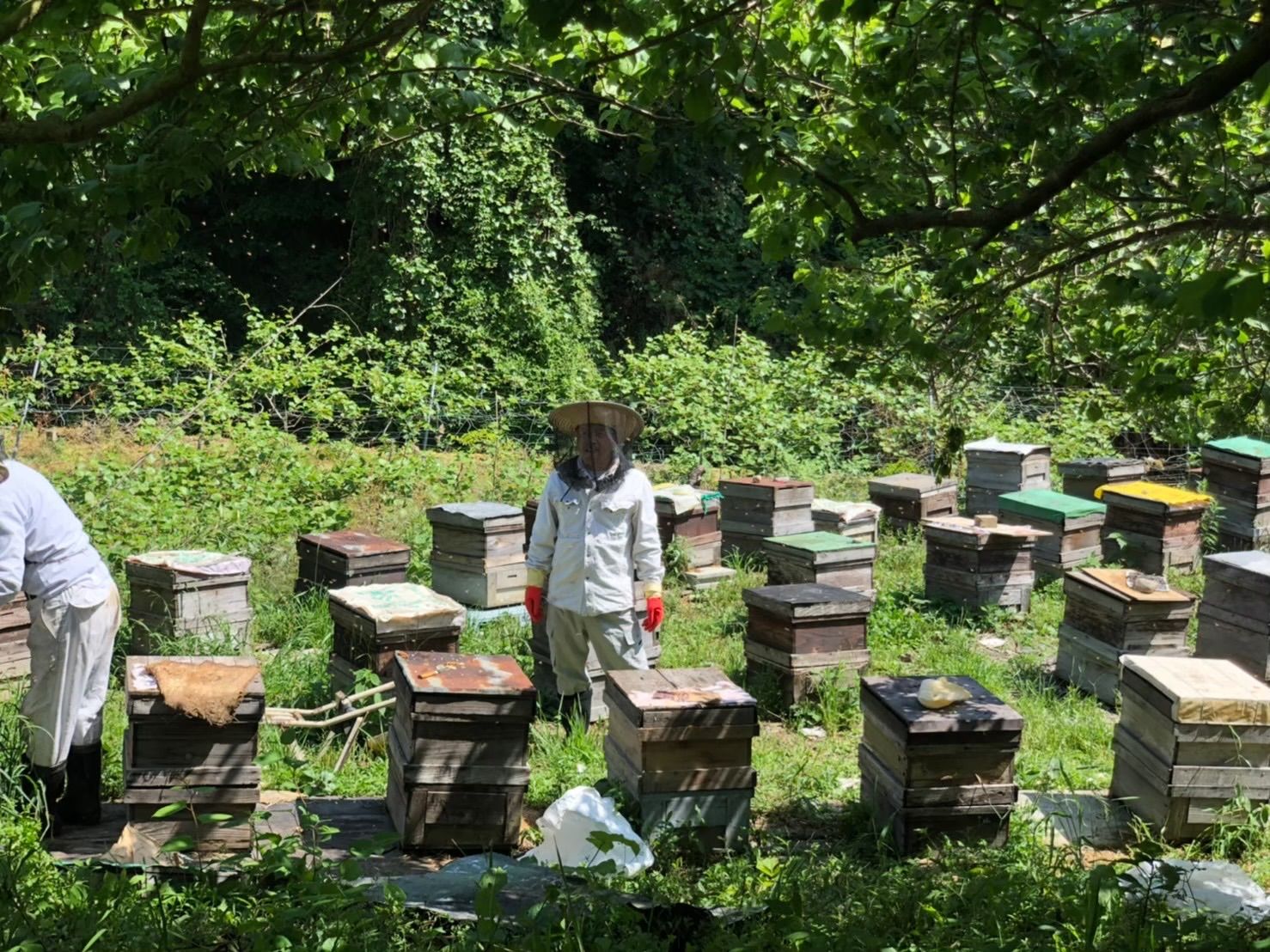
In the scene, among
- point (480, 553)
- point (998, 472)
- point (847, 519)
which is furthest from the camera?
point (998, 472)

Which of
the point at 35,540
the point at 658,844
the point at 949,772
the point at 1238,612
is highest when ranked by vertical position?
the point at 35,540

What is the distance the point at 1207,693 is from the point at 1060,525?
4.17m

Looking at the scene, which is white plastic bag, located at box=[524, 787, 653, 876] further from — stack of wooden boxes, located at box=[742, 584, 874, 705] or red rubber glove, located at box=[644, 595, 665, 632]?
stack of wooden boxes, located at box=[742, 584, 874, 705]

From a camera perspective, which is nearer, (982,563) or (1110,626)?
(1110,626)

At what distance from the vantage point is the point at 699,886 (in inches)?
172

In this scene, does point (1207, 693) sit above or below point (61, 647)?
below

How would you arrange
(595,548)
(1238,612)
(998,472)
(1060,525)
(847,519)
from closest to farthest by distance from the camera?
(595,548), (1238,612), (1060,525), (847,519), (998,472)

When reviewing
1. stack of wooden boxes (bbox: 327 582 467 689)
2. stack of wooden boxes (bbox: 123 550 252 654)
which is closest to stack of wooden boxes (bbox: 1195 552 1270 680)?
stack of wooden boxes (bbox: 327 582 467 689)

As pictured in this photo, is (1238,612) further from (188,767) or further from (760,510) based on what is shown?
(188,767)

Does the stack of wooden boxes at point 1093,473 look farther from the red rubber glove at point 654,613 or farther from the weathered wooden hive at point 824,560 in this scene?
the red rubber glove at point 654,613

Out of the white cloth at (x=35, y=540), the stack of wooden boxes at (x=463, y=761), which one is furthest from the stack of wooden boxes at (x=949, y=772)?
the white cloth at (x=35, y=540)

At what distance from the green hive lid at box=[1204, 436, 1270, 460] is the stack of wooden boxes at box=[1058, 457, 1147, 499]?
100 cm

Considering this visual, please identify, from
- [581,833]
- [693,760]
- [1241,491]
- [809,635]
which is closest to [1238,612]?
[809,635]

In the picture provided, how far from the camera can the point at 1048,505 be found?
8.96 m
